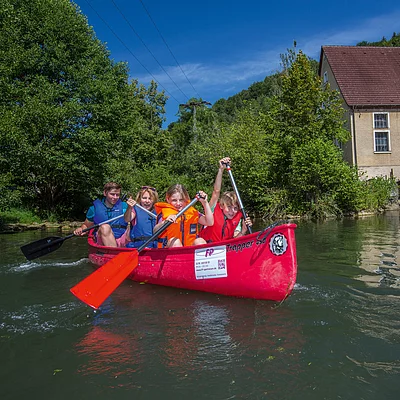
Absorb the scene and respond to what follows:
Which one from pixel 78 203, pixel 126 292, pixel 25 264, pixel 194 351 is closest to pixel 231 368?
pixel 194 351

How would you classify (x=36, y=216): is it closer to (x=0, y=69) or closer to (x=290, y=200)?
(x=0, y=69)

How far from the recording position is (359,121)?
2327 cm

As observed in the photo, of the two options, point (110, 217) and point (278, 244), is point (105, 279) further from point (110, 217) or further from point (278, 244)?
point (110, 217)

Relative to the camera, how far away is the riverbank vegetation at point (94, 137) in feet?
53.2

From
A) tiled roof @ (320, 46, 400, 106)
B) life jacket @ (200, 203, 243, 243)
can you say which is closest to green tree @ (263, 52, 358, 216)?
tiled roof @ (320, 46, 400, 106)

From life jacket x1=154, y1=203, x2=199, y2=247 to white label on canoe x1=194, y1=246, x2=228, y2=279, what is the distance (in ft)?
2.87

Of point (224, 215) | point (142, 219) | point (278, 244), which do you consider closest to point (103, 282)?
point (142, 219)

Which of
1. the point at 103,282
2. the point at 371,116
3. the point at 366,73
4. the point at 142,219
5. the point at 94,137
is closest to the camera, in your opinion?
the point at 103,282

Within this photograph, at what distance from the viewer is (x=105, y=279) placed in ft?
16.8

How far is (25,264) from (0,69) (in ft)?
34.8

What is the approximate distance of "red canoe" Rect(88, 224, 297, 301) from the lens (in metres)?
4.55

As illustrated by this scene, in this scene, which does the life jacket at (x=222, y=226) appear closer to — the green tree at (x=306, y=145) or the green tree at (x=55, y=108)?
the green tree at (x=55, y=108)

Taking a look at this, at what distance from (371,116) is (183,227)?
66.9ft

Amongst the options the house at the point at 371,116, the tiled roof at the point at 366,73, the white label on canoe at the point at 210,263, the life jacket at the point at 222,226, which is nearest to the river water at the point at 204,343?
the white label on canoe at the point at 210,263
